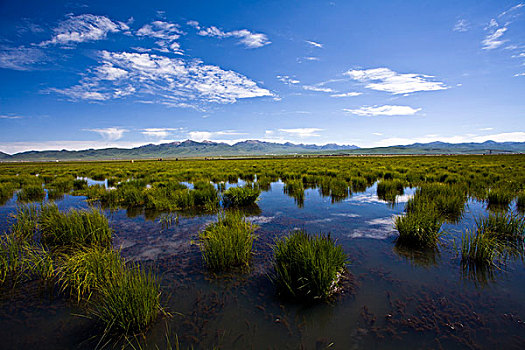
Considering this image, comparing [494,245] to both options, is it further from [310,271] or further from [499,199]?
[499,199]

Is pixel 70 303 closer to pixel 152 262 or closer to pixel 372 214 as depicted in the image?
pixel 152 262

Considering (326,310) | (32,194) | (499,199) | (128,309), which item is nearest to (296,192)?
(499,199)

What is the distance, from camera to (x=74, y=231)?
6.05 metres

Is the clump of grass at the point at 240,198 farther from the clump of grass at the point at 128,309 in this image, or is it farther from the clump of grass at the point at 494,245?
the clump of grass at the point at 494,245

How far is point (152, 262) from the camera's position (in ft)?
16.8

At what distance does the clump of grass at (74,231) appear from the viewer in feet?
19.6

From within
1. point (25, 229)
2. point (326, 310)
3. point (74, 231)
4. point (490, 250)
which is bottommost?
point (326, 310)

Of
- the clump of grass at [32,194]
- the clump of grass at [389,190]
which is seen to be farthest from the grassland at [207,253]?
the clump of grass at [32,194]

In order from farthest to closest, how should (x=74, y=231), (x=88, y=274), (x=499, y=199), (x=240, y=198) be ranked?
(x=240, y=198), (x=499, y=199), (x=74, y=231), (x=88, y=274)

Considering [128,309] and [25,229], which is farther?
[25,229]

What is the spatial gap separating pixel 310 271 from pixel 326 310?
0.58 m

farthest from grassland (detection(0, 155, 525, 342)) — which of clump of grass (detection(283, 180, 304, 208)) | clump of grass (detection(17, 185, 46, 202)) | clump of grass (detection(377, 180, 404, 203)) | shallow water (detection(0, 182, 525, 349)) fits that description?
clump of grass (detection(17, 185, 46, 202))

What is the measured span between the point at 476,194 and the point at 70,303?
50.8 feet

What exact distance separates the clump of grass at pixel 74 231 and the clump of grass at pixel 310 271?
4785 mm
